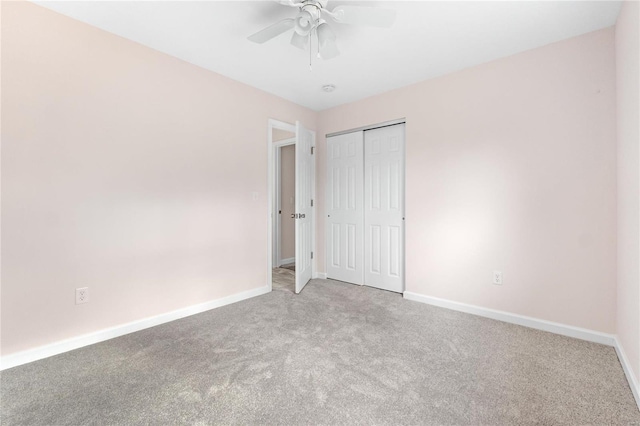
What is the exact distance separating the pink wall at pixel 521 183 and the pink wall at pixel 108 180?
2093 millimetres

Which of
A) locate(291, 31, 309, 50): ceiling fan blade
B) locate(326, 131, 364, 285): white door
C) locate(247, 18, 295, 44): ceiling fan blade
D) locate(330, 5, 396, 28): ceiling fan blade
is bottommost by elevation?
locate(326, 131, 364, 285): white door

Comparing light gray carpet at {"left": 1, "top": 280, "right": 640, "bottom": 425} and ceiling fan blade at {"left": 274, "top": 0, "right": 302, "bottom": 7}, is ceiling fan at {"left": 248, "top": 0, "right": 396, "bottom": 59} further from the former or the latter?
light gray carpet at {"left": 1, "top": 280, "right": 640, "bottom": 425}

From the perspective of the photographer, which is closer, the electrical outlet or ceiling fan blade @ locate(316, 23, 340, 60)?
ceiling fan blade @ locate(316, 23, 340, 60)

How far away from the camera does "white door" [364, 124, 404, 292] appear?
11.3ft

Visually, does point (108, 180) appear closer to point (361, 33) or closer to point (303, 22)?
point (303, 22)

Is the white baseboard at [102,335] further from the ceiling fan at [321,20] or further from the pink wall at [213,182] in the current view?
the ceiling fan at [321,20]

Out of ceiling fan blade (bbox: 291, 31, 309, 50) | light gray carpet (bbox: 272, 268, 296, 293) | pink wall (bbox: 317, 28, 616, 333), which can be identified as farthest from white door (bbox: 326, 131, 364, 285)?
ceiling fan blade (bbox: 291, 31, 309, 50)

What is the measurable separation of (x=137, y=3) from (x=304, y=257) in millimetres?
2946

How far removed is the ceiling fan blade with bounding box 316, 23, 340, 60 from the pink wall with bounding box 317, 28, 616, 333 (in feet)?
4.90

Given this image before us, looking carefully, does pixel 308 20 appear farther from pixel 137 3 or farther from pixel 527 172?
pixel 527 172

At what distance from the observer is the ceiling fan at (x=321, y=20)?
169cm

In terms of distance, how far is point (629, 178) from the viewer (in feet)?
5.84

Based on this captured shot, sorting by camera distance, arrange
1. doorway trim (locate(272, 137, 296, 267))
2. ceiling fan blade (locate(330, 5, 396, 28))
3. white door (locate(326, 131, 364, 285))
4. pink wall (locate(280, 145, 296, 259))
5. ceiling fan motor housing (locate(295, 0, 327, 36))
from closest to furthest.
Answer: ceiling fan blade (locate(330, 5, 396, 28)) → ceiling fan motor housing (locate(295, 0, 327, 36)) → white door (locate(326, 131, 364, 285)) → doorway trim (locate(272, 137, 296, 267)) → pink wall (locate(280, 145, 296, 259))

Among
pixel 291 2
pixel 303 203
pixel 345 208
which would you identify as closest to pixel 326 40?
pixel 291 2
